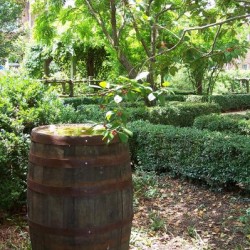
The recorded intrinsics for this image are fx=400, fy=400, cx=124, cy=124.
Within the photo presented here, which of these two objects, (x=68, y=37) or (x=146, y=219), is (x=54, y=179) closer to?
(x=146, y=219)

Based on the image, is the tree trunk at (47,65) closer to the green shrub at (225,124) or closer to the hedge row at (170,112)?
the hedge row at (170,112)

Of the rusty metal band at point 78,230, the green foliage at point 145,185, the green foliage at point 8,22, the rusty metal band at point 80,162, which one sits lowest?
the green foliage at point 145,185

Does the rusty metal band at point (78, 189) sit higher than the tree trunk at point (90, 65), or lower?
lower

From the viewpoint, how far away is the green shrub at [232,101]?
62.2 ft

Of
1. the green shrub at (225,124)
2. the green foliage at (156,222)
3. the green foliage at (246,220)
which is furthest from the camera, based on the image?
the green shrub at (225,124)

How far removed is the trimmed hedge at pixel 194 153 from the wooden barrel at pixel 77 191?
278 centimetres

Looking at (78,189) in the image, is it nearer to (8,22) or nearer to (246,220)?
(246,220)

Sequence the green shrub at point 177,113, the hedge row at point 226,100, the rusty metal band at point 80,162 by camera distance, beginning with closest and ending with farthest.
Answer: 1. the rusty metal band at point 80,162
2. the green shrub at point 177,113
3. the hedge row at point 226,100

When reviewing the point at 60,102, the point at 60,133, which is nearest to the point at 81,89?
the point at 60,102

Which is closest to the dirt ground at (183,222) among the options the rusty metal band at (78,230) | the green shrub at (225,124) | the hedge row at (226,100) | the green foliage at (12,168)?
the green foliage at (12,168)

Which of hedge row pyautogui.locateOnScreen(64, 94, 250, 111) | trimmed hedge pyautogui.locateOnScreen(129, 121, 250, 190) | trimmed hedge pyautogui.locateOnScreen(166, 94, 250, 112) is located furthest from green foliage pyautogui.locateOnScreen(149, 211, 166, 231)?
trimmed hedge pyautogui.locateOnScreen(166, 94, 250, 112)

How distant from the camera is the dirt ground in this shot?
3.98 m

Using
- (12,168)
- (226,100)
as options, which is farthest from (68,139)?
(226,100)

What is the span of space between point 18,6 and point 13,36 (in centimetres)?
209
